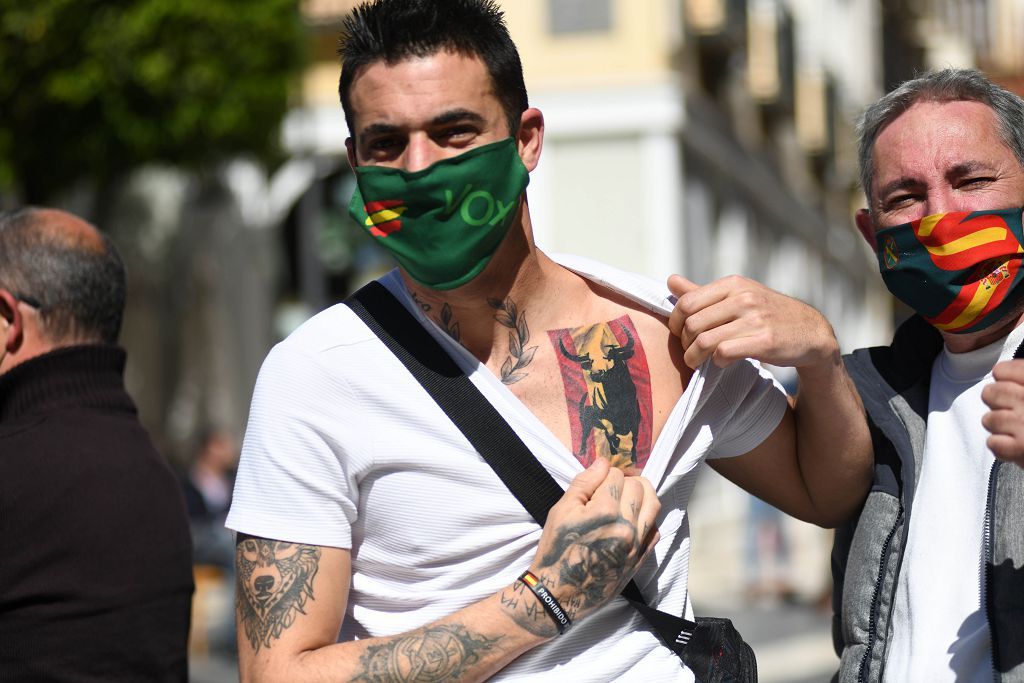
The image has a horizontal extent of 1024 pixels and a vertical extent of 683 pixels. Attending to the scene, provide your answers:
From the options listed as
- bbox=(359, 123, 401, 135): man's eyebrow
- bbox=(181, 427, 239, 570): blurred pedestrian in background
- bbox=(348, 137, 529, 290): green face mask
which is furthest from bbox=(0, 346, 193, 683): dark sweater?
bbox=(181, 427, 239, 570): blurred pedestrian in background

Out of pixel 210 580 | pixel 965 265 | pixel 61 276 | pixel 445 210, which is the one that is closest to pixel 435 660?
pixel 445 210

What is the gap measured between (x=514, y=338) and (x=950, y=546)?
83 cm

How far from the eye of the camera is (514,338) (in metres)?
2.63

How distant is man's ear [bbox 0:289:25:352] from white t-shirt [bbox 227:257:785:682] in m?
1.13

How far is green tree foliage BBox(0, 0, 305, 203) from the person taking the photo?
12.0 meters

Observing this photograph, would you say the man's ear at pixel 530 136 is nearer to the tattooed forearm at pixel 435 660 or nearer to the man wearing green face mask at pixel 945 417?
the man wearing green face mask at pixel 945 417

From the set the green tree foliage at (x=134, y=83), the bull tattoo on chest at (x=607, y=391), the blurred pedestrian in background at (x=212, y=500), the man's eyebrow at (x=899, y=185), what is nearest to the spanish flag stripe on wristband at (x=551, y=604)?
the bull tattoo on chest at (x=607, y=391)

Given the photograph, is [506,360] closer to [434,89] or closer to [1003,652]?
[434,89]

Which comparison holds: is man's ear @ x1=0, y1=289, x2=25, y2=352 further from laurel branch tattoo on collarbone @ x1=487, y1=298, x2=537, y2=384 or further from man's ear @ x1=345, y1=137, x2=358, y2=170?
laurel branch tattoo on collarbone @ x1=487, y1=298, x2=537, y2=384

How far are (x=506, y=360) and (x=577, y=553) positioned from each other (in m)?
0.40

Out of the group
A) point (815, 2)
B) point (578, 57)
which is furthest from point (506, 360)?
point (815, 2)

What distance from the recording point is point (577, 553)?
7.75 feet

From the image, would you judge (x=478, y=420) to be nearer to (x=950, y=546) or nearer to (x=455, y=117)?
(x=455, y=117)

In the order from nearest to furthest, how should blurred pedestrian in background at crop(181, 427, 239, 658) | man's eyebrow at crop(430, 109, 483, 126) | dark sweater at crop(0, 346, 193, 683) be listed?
man's eyebrow at crop(430, 109, 483, 126) → dark sweater at crop(0, 346, 193, 683) → blurred pedestrian in background at crop(181, 427, 239, 658)
